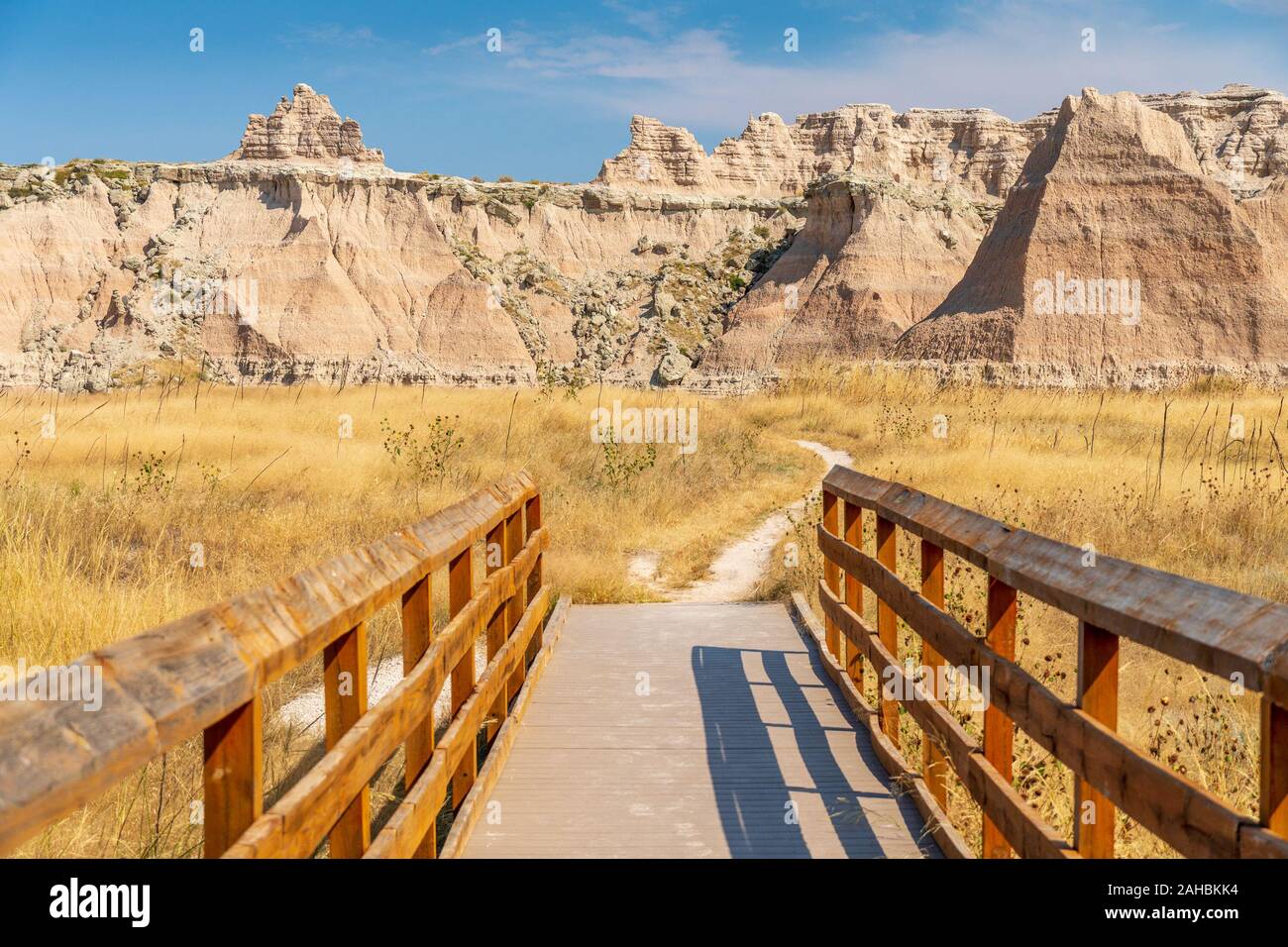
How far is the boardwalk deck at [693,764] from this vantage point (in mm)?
3746

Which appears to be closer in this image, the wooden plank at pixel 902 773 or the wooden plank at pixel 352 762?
the wooden plank at pixel 352 762

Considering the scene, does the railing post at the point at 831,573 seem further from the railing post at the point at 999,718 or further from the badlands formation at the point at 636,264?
the badlands formation at the point at 636,264

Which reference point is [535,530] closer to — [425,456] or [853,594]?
[853,594]

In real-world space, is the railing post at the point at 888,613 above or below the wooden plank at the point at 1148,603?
below

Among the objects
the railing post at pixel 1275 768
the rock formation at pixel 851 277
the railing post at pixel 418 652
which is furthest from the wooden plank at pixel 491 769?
the rock formation at pixel 851 277

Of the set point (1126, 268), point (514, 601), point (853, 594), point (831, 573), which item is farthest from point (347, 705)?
point (1126, 268)

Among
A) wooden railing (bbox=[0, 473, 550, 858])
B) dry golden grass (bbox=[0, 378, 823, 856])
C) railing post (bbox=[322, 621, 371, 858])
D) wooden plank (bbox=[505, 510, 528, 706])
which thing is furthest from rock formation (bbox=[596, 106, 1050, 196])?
railing post (bbox=[322, 621, 371, 858])

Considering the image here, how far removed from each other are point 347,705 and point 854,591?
381 centimetres

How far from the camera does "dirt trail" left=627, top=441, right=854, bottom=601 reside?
30.7 feet

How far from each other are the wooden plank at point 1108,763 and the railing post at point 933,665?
36cm

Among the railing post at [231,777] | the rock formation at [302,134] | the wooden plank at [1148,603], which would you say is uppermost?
the rock formation at [302,134]

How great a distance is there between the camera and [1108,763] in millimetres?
2352

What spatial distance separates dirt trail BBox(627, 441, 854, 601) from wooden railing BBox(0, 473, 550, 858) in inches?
200
